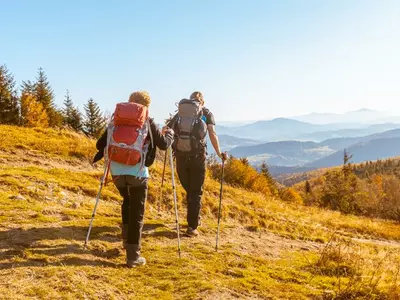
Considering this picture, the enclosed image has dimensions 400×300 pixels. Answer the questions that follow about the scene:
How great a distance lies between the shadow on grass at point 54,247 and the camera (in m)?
5.25

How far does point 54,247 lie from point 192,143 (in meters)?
3.37

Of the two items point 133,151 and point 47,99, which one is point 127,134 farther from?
point 47,99

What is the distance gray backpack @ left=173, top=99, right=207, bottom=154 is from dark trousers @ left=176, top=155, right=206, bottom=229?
0.25 metres

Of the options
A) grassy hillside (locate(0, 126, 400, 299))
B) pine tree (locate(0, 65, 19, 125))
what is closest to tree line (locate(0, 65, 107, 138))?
pine tree (locate(0, 65, 19, 125))

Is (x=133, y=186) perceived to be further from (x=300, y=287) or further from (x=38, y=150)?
(x=38, y=150)

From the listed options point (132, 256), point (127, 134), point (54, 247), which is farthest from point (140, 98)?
point (54, 247)

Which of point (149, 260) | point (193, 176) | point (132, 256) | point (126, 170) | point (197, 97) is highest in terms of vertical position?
point (197, 97)

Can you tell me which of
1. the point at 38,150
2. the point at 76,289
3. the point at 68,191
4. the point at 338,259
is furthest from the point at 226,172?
the point at 76,289

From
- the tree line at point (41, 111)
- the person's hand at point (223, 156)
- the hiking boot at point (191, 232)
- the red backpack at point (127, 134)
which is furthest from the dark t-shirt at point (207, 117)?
the tree line at point (41, 111)

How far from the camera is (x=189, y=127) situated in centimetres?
752

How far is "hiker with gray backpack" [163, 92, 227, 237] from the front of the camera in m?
7.53

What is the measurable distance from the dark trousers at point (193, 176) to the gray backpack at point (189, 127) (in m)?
0.25

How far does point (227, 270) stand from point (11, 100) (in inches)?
1766

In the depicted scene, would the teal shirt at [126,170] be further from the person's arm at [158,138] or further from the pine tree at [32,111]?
the pine tree at [32,111]
